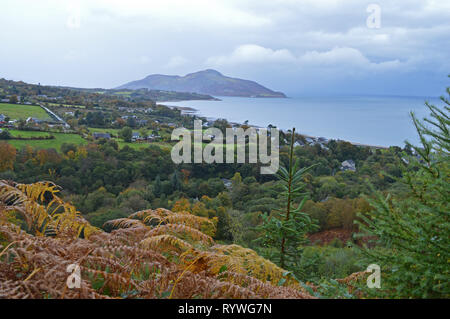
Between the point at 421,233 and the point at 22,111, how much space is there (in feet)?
176

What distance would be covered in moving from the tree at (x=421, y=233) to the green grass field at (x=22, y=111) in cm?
4865

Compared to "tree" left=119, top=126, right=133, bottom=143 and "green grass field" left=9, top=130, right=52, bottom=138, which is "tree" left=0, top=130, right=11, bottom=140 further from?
"tree" left=119, top=126, right=133, bottom=143

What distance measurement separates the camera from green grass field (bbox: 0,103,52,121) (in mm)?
40669

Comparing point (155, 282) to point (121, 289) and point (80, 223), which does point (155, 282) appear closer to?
point (121, 289)

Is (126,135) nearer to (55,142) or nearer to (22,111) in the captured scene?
(55,142)

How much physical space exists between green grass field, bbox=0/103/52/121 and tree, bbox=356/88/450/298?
4865 cm

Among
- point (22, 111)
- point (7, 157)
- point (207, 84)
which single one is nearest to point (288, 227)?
point (7, 157)

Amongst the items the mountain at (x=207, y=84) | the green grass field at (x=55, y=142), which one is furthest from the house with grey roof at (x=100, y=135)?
the mountain at (x=207, y=84)

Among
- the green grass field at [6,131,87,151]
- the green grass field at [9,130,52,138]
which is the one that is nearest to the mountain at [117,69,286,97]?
the green grass field at [6,131,87,151]

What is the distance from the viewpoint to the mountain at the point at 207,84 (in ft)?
334

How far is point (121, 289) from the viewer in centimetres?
234

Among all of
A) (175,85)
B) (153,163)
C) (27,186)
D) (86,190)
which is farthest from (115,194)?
(175,85)
